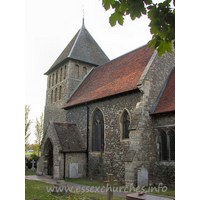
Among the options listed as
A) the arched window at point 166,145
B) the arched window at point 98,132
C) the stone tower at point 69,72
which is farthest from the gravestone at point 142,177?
the stone tower at point 69,72

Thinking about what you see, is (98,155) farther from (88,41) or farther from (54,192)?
(88,41)

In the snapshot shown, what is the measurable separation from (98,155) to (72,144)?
2.24 metres

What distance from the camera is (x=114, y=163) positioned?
13188mm

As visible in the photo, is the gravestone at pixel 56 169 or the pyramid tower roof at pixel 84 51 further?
the pyramid tower roof at pixel 84 51

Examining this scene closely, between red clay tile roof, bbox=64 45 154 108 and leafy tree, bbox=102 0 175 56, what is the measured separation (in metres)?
8.70

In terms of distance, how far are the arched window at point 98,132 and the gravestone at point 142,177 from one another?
4.26 metres

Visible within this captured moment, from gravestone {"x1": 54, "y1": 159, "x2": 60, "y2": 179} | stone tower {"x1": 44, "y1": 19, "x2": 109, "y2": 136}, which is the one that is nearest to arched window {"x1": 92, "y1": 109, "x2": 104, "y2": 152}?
gravestone {"x1": 54, "y1": 159, "x2": 60, "y2": 179}

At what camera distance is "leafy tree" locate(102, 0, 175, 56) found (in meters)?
3.92

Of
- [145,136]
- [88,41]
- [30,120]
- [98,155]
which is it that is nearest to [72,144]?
[98,155]

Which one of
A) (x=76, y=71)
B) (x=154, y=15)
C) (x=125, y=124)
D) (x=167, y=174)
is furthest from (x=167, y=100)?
(x=76, y=71)

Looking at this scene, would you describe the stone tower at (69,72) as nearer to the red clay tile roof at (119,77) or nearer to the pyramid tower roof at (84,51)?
the pyramid tower roof at (84,51)

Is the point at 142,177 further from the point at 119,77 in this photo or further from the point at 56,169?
the point at 119,77

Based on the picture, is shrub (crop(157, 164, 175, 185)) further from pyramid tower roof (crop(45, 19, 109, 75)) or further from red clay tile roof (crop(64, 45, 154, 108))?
pyramid tower roof (crop(45, 19, 109, 75))

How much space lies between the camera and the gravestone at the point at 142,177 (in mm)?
10952
